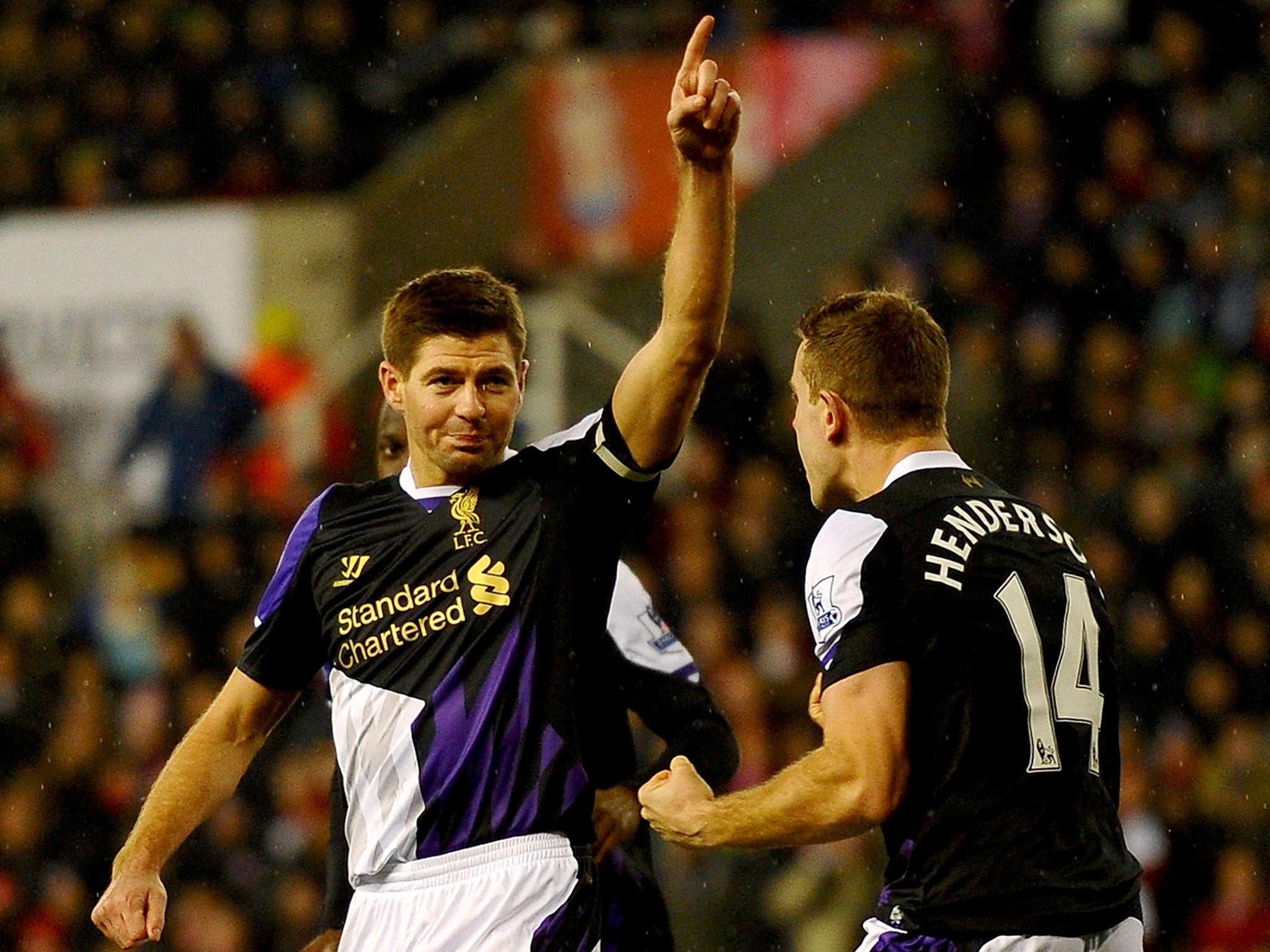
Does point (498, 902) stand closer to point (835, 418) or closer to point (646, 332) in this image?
point (835, 418)

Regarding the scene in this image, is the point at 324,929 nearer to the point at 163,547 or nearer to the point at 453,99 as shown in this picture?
the point at 163,547

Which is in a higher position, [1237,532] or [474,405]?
[474,405]

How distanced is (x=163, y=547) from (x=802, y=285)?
394cm

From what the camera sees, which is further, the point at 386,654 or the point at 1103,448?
the point at 1103,448

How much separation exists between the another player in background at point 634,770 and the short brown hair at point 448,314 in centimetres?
62

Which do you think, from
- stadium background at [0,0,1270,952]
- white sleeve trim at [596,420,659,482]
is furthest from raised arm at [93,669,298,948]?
stadium background at [0,0,1270,952]

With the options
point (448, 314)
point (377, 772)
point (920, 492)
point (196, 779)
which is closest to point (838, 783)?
point (920, 492)

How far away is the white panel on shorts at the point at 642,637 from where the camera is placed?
4.63m

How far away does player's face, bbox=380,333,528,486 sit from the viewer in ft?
13.3

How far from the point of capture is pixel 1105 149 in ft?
36.1

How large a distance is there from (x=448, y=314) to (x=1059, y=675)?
1.44 meters

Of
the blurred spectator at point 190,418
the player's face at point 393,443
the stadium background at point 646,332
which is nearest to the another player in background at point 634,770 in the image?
the player's face at point 393,443

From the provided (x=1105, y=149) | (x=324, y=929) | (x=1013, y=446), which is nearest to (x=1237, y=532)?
(x=1013, y=446)

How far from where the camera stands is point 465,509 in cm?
411
